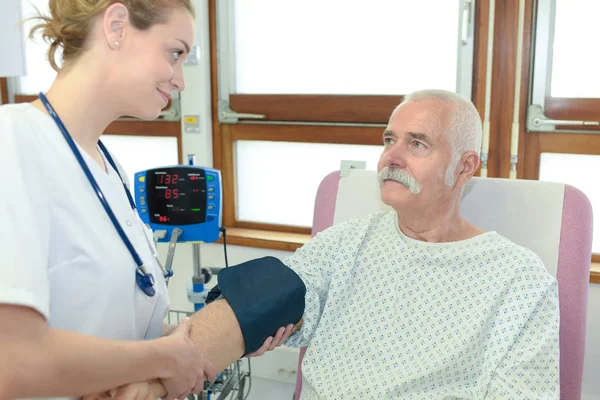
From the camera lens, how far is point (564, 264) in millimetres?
1518

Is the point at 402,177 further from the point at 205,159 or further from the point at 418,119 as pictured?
the point at 205,159

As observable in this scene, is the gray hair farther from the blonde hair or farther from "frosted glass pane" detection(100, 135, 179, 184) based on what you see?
"frosted glass pane" detection(100, 135, 179, 184)

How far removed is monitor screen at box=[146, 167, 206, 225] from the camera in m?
1.87

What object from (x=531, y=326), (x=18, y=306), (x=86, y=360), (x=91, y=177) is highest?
(x=91, y=177)

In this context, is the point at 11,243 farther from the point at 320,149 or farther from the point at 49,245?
the point at 320,149

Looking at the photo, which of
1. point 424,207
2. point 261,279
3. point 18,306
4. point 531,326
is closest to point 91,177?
point 18,306

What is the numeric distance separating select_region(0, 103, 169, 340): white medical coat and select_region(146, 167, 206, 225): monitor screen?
0.73 meters

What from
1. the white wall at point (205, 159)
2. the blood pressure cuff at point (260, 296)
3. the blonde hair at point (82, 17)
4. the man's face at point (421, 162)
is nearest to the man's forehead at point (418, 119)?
the man's face at point (421, 162)

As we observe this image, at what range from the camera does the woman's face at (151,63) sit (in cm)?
103

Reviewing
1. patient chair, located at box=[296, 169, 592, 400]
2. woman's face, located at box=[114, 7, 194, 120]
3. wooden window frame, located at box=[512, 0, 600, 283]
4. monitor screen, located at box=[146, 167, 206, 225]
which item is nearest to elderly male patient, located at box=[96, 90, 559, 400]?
patient chair, located at box=[296, 169, 592, 400]

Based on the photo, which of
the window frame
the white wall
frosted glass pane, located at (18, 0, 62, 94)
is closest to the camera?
the window frame

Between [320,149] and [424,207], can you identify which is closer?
[424,207]

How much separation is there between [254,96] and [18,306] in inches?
72.9

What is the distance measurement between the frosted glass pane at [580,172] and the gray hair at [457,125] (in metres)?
0.80
